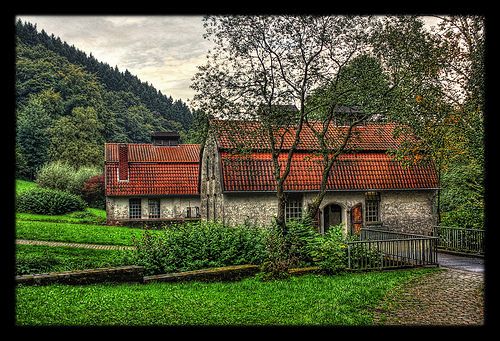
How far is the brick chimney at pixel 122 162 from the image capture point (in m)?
33.7

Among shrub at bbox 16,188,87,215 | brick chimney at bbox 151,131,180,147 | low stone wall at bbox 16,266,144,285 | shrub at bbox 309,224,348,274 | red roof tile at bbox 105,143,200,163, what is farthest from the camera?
brick chimney at bbox 151,131,180,147

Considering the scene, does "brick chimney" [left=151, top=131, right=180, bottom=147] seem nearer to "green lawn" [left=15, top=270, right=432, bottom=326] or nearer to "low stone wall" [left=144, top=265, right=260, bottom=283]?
"low stone wall" [left=144, top=265, right=260, bottom=283]

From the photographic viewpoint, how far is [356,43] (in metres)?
15.1

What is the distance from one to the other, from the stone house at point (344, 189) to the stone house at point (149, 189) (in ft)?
31.2

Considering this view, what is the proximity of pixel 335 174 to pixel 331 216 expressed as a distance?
2.79 metres

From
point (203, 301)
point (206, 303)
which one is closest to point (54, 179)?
point (203, 301)

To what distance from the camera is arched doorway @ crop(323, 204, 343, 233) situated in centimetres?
2389

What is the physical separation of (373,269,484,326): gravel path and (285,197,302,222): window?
36.9ft

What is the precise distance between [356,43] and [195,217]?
75.1 ft

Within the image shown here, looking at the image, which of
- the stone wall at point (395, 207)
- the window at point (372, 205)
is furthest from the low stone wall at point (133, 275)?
the window at point (372, 205)

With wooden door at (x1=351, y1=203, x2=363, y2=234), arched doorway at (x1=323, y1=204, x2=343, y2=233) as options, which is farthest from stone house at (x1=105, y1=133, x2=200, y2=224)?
wooden door at (x1=351, y1=203, x2=363, y2=234)

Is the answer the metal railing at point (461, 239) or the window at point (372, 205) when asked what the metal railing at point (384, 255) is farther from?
the window at point (372, 205)
